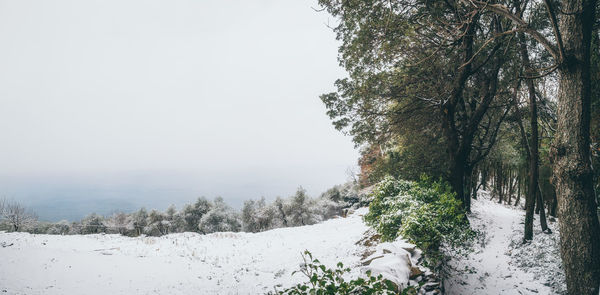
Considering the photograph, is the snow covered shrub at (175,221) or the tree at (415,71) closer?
the tree at (415,71)

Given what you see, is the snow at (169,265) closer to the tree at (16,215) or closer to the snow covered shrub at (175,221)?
the tree at (16,215)

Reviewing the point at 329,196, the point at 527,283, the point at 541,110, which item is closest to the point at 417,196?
the point at 527,283

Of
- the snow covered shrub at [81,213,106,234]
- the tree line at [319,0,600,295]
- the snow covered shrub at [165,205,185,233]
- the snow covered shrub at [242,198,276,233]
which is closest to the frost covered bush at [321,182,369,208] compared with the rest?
the snow covered shrub at [242,198,276,233]

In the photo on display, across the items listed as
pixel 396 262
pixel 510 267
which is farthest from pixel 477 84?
pixel 396 262

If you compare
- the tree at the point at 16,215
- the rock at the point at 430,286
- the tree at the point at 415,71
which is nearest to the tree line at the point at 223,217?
the tree at the point at 16,215

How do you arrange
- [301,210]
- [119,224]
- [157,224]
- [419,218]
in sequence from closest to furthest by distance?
1. [419,218]
2. [301,210]
3. [157,224]
4. [119,224]

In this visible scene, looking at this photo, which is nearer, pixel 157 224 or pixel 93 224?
pixel 157 224

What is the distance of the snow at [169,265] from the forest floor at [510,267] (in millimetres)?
2809

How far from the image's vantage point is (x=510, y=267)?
7.60 meters

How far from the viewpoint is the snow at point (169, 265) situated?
7.41m

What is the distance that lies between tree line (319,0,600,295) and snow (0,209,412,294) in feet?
14.2

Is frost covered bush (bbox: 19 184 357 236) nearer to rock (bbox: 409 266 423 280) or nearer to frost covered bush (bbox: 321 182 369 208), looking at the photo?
frost covered bush (bbox: 321 182 369 208)

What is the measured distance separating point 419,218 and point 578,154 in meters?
→ 2.82

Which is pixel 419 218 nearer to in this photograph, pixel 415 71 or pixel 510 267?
pixel 510 267
